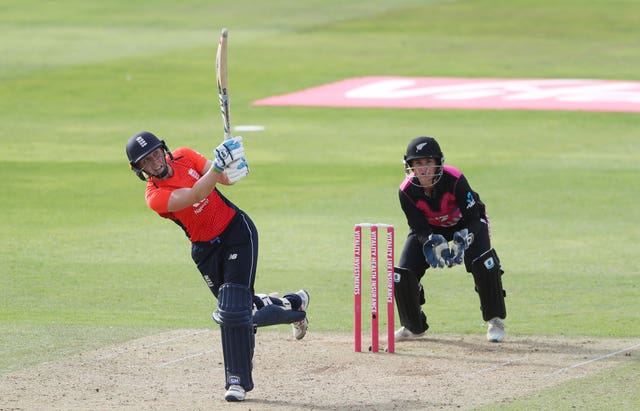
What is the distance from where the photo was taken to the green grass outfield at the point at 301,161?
10977 millimetres

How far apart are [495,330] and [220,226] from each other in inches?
96.3

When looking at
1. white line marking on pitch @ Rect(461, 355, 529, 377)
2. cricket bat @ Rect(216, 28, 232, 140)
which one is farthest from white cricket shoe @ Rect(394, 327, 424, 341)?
cricket bat @ Rect(216, 28, 232, 140)

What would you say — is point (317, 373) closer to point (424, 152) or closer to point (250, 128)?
point (424, 152)

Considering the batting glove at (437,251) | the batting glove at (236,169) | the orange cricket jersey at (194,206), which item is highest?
the batting glove at (236,169)

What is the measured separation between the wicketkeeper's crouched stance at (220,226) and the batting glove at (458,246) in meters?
1.41

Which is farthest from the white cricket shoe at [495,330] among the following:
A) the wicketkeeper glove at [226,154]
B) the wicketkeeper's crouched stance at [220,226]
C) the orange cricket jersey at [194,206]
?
the wicketkeeper glove at [226,154]

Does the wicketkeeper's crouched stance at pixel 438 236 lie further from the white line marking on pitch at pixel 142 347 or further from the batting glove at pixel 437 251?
the white line marking on pitch at pixel 142 347

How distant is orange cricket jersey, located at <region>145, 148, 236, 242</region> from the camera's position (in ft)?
27.1

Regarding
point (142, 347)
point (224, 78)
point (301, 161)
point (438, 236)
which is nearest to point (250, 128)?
point (301, 161)

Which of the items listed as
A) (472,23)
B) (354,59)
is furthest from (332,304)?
(472,23)

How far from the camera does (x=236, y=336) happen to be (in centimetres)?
807

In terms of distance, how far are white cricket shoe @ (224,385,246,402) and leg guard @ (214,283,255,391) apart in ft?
0.08

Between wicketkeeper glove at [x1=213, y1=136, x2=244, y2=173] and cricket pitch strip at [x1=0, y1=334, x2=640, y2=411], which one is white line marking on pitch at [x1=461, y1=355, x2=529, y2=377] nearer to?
cricket pitch strip at [x1=0, y1=334, x2=640, y2=411]

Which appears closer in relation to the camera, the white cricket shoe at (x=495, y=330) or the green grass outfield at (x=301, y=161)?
the white cricket shoe at (x=495, y=330)
